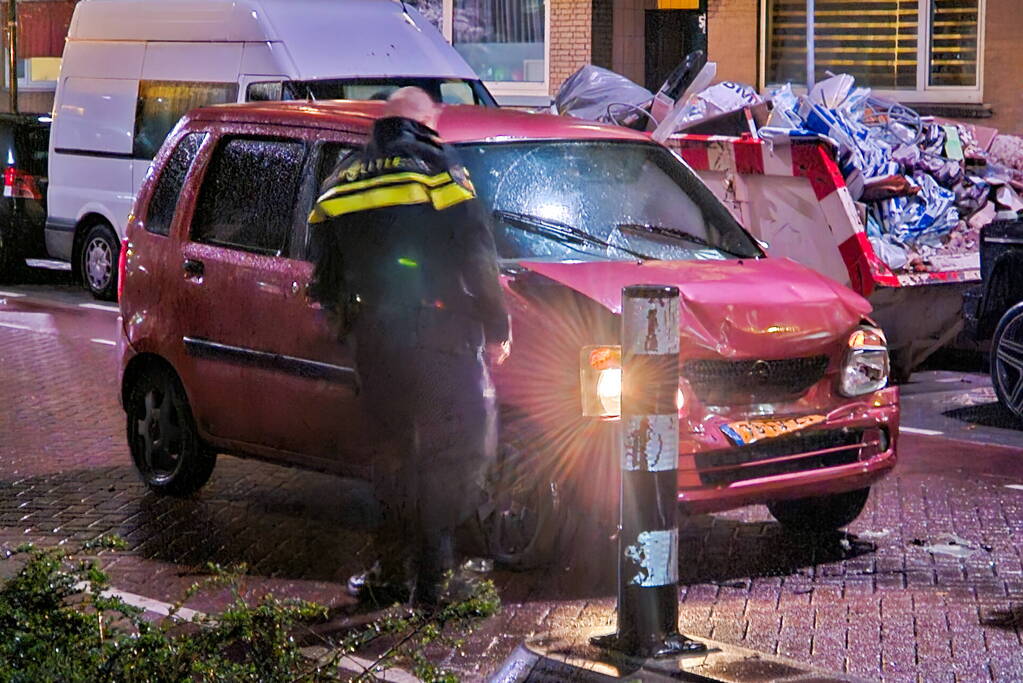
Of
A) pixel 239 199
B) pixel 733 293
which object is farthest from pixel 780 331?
pixel 239 199

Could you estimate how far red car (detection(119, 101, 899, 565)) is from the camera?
255 inches

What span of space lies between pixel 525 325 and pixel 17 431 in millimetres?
4459

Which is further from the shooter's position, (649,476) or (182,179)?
(182,179)

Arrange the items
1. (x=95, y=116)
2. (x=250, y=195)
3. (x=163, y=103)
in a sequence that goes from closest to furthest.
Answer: (x=250, y=195) → (x=163, y=103) → (x=95, y=116)

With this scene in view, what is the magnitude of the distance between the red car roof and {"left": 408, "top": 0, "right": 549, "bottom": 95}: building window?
15329mm

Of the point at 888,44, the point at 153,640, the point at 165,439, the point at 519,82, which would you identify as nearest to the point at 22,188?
the point at 519,82

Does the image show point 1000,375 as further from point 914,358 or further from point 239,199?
point 239,199

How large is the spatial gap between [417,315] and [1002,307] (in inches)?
204

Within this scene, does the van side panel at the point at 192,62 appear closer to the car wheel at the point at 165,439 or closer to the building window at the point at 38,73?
the car wheel at the point at 165,439

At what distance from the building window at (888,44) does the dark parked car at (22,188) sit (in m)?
8.39

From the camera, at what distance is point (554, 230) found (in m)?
7.10

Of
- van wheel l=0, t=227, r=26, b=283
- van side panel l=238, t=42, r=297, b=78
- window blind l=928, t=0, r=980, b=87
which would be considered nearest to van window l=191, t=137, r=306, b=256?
van side panel l=238, t=42, r=297, b=78

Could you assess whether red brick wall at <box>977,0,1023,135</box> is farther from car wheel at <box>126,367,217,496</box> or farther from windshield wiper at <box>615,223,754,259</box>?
car wheel at <box>126,367,217,496</box>

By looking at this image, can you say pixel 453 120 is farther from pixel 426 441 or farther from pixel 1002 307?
pixel 1002 307
